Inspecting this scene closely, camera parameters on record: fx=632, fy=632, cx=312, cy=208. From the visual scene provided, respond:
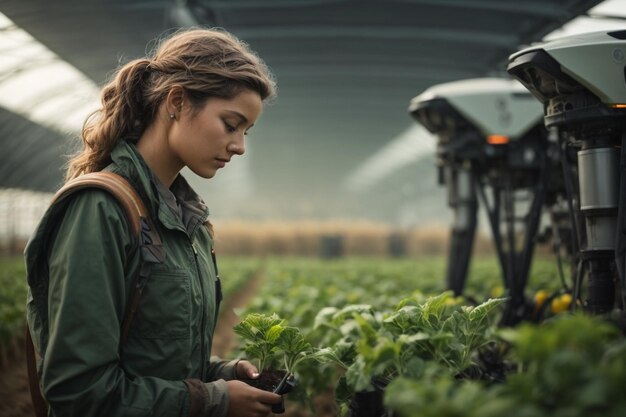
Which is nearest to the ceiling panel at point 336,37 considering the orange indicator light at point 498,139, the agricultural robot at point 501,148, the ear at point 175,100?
the ear at point 175,100

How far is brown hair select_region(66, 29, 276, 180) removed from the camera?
1.79m

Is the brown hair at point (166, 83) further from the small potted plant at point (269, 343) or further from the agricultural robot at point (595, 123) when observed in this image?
the agricultural robot at point (595, 123)

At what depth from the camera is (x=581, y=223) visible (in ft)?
8.12

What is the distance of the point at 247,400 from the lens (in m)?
1.70

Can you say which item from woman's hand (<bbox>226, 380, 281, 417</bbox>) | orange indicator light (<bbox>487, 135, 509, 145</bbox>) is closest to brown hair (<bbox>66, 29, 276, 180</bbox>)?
woman's hand (<bbox>226, 380, 281, 417</bbox>)

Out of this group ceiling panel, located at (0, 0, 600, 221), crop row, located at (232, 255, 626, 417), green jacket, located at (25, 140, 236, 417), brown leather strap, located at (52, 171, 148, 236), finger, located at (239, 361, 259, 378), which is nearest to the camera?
crop row, located at (232, 255, 626, 417)

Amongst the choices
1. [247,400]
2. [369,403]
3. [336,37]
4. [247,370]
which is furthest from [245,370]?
[336,37]

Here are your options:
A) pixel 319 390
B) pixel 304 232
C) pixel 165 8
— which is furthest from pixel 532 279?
pixel 304 232

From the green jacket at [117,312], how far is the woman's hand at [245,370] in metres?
0.12

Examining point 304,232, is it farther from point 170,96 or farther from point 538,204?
point 170,96

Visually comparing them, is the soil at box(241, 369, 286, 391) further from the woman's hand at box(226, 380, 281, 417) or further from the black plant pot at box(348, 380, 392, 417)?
the black plant pot at box(348, 380, 392, 417)

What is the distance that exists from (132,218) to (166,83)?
1.40ft

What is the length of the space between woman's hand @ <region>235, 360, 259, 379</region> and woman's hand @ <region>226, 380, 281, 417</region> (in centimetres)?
18

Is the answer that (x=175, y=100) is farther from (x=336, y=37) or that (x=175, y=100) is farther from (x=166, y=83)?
(x=336, y=37)
